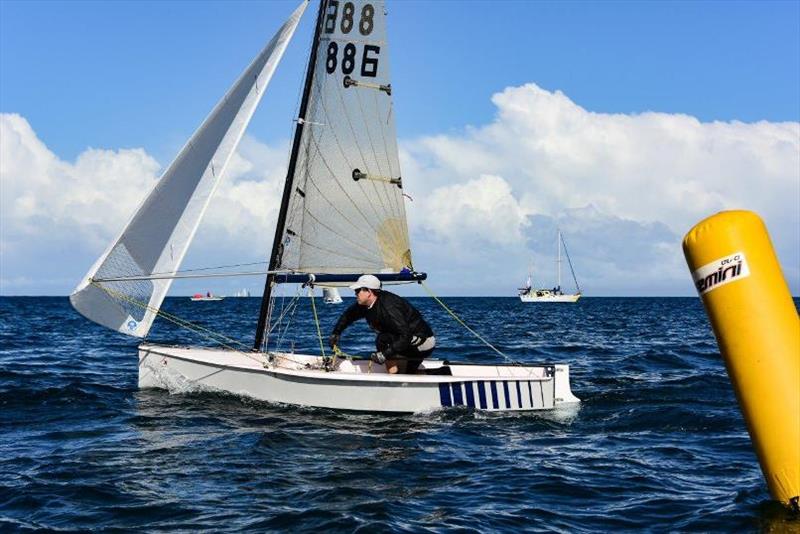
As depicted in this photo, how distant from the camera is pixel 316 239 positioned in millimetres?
14711

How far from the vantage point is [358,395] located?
1238 centimetres

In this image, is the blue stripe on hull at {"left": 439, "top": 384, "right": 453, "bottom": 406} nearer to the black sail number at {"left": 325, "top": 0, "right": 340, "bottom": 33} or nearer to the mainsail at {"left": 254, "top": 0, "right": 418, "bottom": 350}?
the mainsail at {"left": 254, "top": 0, "right": 418, "bottom": 350}

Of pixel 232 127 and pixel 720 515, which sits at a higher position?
pixel 232 127

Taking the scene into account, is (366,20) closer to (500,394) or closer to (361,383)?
(361,383)

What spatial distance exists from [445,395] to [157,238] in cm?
575

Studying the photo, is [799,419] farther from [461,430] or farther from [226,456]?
[226,456]

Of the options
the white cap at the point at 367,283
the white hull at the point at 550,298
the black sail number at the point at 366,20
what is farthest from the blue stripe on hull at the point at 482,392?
the white hull at the point at 550,298

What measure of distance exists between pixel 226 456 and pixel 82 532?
9.57 feet

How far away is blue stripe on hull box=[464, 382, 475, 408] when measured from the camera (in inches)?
478

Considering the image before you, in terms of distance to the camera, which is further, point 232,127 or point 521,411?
point 232,127

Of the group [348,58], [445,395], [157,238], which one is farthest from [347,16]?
[445,395]

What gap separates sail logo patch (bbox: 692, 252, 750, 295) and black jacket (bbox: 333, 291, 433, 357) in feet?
19.8

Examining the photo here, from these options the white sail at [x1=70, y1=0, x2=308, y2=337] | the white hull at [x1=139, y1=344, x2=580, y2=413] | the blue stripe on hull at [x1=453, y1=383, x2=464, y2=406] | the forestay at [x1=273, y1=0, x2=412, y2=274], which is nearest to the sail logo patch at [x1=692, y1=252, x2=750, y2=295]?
the white hull at [x1=139, y1=344, x2=580, y2=413]

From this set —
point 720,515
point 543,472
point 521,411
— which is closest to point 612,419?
point 521,411
